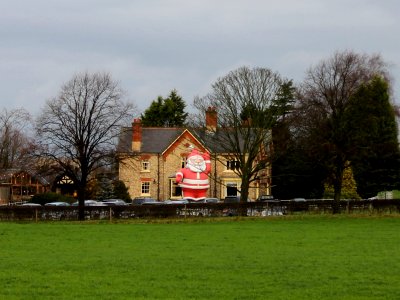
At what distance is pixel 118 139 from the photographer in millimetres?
67375

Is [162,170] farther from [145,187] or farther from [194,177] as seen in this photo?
[194,177]

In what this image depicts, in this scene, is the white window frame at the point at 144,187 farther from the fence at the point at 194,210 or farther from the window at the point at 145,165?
the fence at the point at 194,210

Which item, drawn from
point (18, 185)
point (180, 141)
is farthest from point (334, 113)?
point (18, 185)

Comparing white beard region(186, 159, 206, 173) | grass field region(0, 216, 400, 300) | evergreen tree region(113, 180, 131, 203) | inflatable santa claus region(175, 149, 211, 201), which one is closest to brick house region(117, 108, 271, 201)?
evergreen tree region(113, 180, 131, 203)

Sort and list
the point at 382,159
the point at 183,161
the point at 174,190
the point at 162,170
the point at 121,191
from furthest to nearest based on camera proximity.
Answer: the point at 162,170, the point at 183,161, the point at 174,190, the point at 121,191, the point at 382,159

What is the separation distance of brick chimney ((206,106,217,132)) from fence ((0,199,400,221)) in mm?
11091

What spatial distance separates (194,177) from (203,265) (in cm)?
6033

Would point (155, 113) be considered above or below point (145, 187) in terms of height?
above

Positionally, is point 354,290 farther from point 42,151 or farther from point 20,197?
point 20,197

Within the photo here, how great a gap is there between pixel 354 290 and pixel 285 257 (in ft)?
27.6

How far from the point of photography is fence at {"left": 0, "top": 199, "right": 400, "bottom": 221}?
5862 cm

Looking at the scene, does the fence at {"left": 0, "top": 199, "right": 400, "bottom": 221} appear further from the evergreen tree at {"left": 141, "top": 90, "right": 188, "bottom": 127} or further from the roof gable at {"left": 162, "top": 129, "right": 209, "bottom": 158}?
the evergreen tree at {"left": 141, "top": 90, "right": 188, "bottom": 127}

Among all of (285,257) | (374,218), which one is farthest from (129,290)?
(374,218)

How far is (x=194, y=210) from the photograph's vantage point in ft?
195
